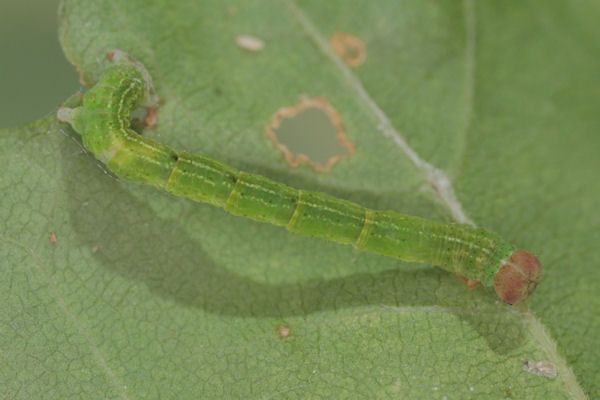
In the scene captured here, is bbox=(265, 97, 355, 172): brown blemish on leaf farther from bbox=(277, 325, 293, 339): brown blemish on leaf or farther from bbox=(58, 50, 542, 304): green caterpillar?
bbox=(277, 325, 293, 339): brown blemish on leaf

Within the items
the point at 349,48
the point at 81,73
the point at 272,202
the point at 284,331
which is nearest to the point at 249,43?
the point at 349,48

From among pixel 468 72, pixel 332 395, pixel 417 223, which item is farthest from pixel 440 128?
pixel 332 395

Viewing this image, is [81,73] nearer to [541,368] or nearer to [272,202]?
[272,202]

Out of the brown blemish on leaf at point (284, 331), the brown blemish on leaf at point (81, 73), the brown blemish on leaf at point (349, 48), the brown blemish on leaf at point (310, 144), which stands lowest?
the brown blemish on leaf at point (284, 331)

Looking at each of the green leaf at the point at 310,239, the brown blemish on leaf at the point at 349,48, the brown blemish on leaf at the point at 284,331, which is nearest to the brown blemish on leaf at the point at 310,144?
the green leaf at the point at 310,239

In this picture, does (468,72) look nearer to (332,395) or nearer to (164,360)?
(332,395)

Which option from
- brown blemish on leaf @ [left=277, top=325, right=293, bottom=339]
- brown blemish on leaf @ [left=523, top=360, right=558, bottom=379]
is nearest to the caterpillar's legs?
brown blemish on leaf @ [left=277, top=325, right=293, bottom=339]

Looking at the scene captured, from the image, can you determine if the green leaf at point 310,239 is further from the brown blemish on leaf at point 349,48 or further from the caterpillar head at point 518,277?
the caterpillar head at point 518,277
